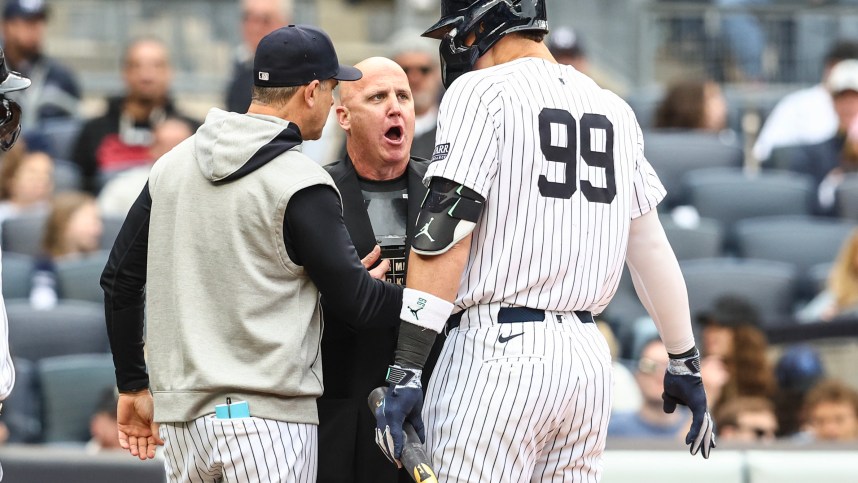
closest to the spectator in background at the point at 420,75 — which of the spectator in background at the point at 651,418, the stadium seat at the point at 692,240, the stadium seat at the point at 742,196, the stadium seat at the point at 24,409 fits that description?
the spectator in background at the point at 651,418

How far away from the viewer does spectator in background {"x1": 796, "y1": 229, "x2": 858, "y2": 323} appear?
23.9ft

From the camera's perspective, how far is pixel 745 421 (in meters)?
6.41

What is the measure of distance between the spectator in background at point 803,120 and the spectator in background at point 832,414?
3153 mm

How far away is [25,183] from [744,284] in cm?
436

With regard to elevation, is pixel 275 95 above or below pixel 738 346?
above

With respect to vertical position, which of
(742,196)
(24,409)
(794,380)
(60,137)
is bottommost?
(24,409)

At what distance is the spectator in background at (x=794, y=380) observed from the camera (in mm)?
6590

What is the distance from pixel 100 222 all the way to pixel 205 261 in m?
4.77

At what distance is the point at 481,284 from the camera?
3.50 metres

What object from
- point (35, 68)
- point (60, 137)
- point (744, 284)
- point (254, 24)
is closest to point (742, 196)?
point (744, 284)

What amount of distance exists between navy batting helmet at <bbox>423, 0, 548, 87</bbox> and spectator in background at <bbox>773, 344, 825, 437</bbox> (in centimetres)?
354

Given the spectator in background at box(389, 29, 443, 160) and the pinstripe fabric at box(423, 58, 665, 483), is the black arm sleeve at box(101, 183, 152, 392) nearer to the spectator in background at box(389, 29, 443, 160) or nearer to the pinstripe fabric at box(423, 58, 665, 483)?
the pinstripe fabric at box(423, 58, 665, 483)

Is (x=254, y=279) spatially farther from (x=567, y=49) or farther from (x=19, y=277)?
(x=567, y=49)

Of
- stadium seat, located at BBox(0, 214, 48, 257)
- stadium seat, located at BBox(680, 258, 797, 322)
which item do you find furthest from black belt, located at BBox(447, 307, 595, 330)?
stadium seat, located at BBox(0, 214, 48, 257)
